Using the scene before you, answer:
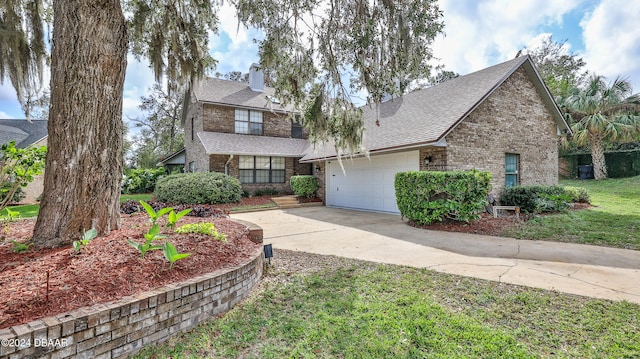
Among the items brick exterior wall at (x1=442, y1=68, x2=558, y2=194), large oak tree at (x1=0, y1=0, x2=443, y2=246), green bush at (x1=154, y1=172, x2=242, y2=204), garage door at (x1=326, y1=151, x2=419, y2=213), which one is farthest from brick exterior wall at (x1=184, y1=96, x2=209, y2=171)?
brick exterior wall at (x1=442, y1=68, x2=558, y2=194)

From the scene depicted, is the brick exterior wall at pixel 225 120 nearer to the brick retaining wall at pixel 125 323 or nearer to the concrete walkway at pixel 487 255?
the concrete walkway at pixel 487 255

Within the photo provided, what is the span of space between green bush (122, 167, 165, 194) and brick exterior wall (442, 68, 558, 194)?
16749 millimetres

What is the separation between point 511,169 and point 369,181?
5191 millimetres

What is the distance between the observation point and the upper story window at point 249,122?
1625cm

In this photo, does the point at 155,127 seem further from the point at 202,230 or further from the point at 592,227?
the point at 592,227

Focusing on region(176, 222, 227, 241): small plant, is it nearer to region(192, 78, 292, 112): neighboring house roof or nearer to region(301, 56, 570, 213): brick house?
region(301, 56, 570, 213): brick house

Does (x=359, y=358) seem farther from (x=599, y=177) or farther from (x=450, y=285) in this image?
(x=599, y=177)

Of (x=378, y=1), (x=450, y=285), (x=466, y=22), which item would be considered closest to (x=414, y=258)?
(x=450, y=285)

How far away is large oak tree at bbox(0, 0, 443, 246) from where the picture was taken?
3514 mm

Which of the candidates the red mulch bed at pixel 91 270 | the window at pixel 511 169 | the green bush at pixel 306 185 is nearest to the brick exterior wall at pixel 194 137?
the green bush at pixel 306 185

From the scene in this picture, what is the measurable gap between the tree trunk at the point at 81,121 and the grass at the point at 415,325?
2.27 m

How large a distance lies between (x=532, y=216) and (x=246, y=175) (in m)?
12.2

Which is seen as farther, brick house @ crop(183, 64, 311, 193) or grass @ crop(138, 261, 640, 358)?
brick house @ crop(183, 64, 311, 193)

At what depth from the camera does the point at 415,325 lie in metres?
2.68
